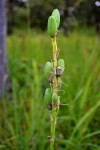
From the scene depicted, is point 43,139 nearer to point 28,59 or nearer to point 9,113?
point 9,113

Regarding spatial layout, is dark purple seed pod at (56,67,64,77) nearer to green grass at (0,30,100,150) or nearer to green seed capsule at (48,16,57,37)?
green seed capsule at (48,16,57,37)

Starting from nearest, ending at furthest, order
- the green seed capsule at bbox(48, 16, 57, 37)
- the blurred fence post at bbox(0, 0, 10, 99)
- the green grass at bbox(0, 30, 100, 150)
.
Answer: the green seed capsule at bbox(48, 16, 57, 37) → the green grass at bbox(0, 30, 100, 150) → the blurred fence post at bbox(0, 0, 10, 99)

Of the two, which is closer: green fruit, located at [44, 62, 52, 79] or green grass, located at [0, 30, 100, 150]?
green fruit, located at [44, 62, 52, 79]

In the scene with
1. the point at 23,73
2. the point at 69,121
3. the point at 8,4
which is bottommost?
the point at 69,121

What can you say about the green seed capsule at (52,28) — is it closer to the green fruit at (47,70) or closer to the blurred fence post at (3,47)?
the green fruit at (47,70)

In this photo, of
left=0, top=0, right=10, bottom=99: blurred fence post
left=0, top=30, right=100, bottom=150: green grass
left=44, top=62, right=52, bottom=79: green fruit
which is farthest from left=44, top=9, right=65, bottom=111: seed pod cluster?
left=0, top=0, right=10, bottom=99: blurred fence post

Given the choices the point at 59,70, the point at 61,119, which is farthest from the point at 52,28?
the point at 61,119

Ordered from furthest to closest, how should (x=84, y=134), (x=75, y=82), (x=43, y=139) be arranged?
(x=75, y=82)
(x=84, y=134)
(x=43, y=139)

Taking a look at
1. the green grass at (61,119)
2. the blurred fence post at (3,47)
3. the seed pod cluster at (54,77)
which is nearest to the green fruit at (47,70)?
the seed pod cluster at (54,77)

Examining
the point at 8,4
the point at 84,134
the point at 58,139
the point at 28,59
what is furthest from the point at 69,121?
the point at 8,4

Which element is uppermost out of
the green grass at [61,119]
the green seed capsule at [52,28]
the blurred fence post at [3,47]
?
the blurred fence post at [3,47]

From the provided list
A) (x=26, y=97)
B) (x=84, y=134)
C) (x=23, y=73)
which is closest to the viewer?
(x=84, y=134)
